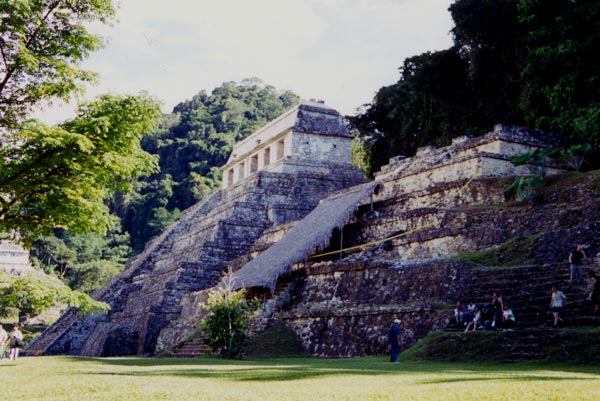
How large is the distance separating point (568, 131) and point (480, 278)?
28.6 feet

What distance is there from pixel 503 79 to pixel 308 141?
728 centimetres

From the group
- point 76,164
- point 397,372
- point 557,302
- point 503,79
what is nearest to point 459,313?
point 557,302

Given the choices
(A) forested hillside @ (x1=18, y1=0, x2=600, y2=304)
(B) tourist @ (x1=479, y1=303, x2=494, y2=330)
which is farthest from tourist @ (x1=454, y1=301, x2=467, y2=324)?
(A) forested hillside @ (x1=18, y1=0, x2=600, y2=304)

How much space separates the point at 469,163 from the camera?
17.7 m

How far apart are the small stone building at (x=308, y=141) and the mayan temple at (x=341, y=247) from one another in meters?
0.05

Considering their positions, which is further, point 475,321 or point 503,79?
point 503,79

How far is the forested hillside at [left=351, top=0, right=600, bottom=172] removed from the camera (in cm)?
1811

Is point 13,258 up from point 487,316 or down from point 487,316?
up

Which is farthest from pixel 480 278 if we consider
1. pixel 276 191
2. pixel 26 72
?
pixel 276 191

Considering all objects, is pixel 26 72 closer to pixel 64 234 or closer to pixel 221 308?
pixel 221 308

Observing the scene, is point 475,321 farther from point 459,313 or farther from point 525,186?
point 525,186

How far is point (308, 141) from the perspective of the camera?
2573 cm

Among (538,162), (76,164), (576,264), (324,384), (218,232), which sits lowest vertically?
(324,384)

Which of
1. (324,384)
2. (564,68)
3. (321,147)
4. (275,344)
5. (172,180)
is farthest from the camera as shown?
(172,180)
